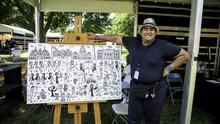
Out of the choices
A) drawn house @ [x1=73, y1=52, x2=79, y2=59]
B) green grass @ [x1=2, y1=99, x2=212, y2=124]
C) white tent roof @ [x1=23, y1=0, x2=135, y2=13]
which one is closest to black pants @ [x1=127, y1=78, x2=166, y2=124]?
drawn house @ [x1=73, y1=52, x2=79, y2=59]

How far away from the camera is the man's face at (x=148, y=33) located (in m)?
1.77

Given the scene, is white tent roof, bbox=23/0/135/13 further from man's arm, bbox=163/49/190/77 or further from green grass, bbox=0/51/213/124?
man's arm, bbox=163/49/190/77

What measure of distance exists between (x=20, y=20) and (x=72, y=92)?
1412 centimetres

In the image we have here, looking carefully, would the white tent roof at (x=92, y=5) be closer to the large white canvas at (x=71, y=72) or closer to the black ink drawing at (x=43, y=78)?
the large white canvas at (x=71, y=72)

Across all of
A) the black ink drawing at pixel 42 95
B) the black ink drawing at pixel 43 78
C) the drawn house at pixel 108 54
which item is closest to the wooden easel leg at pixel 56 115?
the black ink drawing at pixel 42 95

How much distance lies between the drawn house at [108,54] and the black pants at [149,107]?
0.51 m

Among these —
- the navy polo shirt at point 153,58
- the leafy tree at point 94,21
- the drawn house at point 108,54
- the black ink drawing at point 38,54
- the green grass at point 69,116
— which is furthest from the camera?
the leafy tree at point 94,21

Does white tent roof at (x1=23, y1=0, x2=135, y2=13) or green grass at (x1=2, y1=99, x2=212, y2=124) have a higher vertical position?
white tent roof at (x1=23, y1=0, x2=135, y2=13)

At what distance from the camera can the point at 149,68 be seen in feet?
5.82

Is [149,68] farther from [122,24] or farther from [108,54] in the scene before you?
[122,24]

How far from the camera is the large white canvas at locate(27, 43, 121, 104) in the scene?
201cm

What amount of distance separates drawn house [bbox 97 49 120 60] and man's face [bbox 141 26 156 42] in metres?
0.49

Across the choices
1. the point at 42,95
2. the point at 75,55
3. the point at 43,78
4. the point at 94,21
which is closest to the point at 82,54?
the point at 75,55

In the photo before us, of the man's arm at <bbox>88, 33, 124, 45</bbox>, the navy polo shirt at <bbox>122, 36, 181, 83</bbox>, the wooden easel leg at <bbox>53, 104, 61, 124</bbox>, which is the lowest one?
the wooden easel leg at <bbox>53, 104, 61, 124</bbox>
